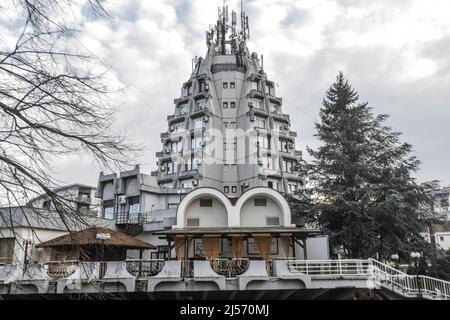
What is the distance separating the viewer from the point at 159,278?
1859cm

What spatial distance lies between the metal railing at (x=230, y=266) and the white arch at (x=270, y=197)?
4234mm

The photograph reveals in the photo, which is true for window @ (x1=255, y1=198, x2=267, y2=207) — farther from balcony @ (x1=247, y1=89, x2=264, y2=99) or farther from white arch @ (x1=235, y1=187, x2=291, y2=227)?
balcony @ (x1=247, y1=89, x2=264, y2=99)

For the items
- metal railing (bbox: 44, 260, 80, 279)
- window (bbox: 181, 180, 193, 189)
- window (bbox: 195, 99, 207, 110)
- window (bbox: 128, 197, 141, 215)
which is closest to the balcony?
window (bbox: 195, 99, 207, 110)

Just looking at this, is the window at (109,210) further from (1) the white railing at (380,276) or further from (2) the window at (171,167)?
(1) the white railing at (380,276)

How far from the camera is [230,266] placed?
63.9ft

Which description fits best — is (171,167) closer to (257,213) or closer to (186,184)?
(186,184)

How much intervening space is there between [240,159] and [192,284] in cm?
3032

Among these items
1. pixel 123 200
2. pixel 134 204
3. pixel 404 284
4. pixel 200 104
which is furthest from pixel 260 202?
pixel 200 104

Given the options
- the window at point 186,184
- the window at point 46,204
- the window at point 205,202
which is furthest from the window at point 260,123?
the window at point 46,204

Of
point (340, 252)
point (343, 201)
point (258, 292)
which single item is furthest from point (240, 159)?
point (258, 292)

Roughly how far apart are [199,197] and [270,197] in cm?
442

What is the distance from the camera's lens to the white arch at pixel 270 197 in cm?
2375
